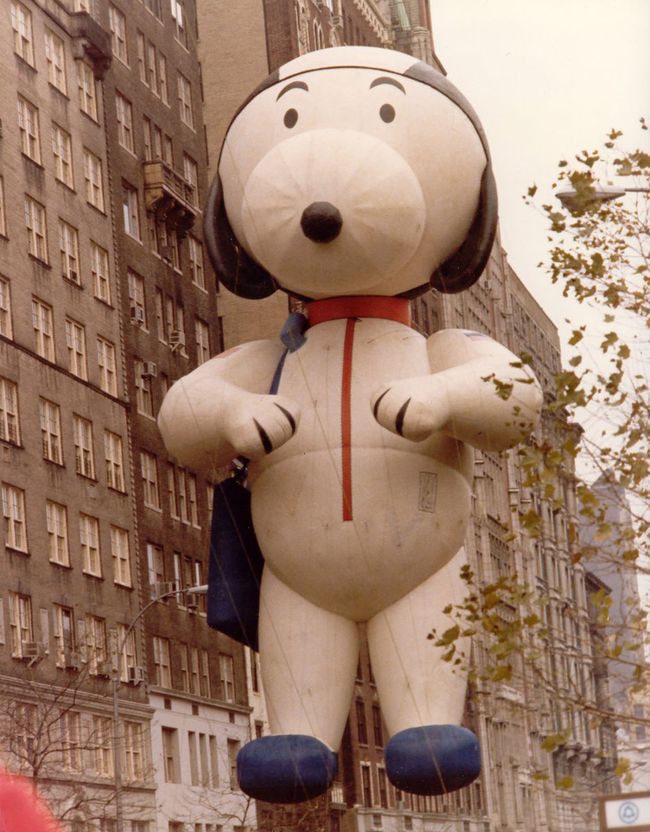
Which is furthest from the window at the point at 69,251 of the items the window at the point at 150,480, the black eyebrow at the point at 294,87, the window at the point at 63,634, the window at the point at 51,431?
the black eyebrow at the point at 294,87

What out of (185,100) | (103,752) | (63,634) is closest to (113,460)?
(63,634)

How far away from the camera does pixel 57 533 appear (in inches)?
1570

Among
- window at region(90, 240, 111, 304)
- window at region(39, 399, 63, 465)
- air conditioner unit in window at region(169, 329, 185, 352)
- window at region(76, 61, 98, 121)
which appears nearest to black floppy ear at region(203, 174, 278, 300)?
window at region(39, 399, 63, 465)

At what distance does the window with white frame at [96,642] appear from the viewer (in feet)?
128

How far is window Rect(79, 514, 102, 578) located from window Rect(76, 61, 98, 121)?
31.2ft

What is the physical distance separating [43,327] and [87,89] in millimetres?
6941

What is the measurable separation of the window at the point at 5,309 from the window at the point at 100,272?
4.70m

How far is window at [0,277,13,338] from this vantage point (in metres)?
38.8

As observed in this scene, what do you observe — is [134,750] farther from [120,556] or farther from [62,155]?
[62,155]

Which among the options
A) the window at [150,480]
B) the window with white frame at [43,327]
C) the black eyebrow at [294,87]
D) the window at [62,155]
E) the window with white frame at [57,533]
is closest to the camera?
the black eyebrow at [294,87]

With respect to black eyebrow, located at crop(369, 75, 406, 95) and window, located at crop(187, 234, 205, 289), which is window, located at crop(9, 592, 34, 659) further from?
black eyebrow, located at crop(369, 75, 406, 95)

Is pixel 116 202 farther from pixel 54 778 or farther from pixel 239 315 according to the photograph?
pixel 54 778

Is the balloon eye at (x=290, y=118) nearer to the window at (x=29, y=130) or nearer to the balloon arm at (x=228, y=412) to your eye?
the balloon arm at (x=228, y=412)

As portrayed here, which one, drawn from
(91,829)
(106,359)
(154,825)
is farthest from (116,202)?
(91,829)
